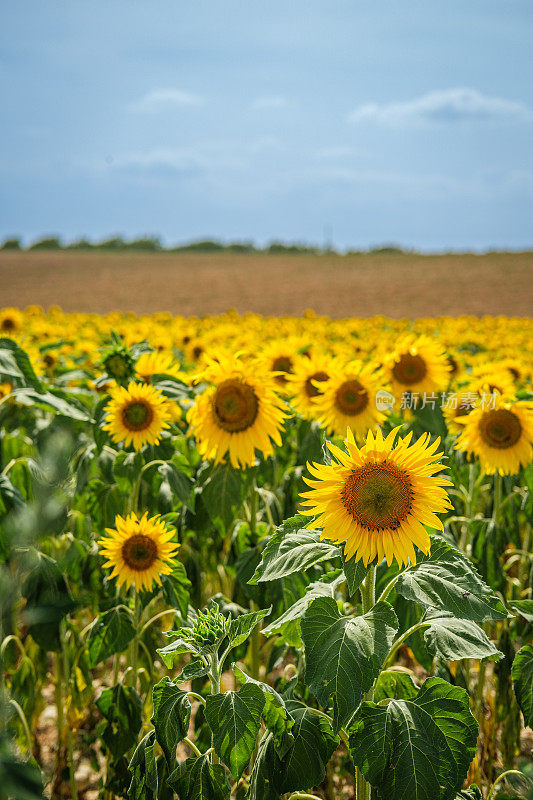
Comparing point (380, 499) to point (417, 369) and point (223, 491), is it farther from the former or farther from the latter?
point (417, 369)

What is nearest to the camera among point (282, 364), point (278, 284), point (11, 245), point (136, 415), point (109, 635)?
point (109, 635)

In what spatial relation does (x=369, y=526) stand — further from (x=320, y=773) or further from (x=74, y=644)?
(x=74, y=644)

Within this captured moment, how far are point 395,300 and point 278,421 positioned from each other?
21230mm

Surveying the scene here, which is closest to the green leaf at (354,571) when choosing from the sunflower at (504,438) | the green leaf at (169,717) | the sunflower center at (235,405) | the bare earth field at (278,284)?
the green leaf at (169,717)

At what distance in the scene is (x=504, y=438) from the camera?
2762 millimetres

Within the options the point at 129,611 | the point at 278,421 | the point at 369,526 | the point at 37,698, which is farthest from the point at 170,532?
the point at 37,698

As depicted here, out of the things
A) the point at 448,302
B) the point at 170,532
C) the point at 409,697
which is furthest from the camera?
the point at 448,302

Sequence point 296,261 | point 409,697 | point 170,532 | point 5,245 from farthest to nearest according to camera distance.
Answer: point 5,245 → point 296,261 → point 170,532 → point 409,697

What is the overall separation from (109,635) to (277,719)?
95cm

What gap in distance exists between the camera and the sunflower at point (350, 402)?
287 cm

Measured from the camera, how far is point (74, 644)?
3068 millimetres

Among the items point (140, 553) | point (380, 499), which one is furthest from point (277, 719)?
point (140, 553)

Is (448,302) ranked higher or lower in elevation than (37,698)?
higher

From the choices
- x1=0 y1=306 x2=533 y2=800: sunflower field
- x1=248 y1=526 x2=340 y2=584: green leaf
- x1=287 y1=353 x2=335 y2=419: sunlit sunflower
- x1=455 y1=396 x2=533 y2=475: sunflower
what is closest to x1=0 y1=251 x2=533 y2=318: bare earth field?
x1=287 y1=353 x2=335 y2=419: sunlit sunflower
